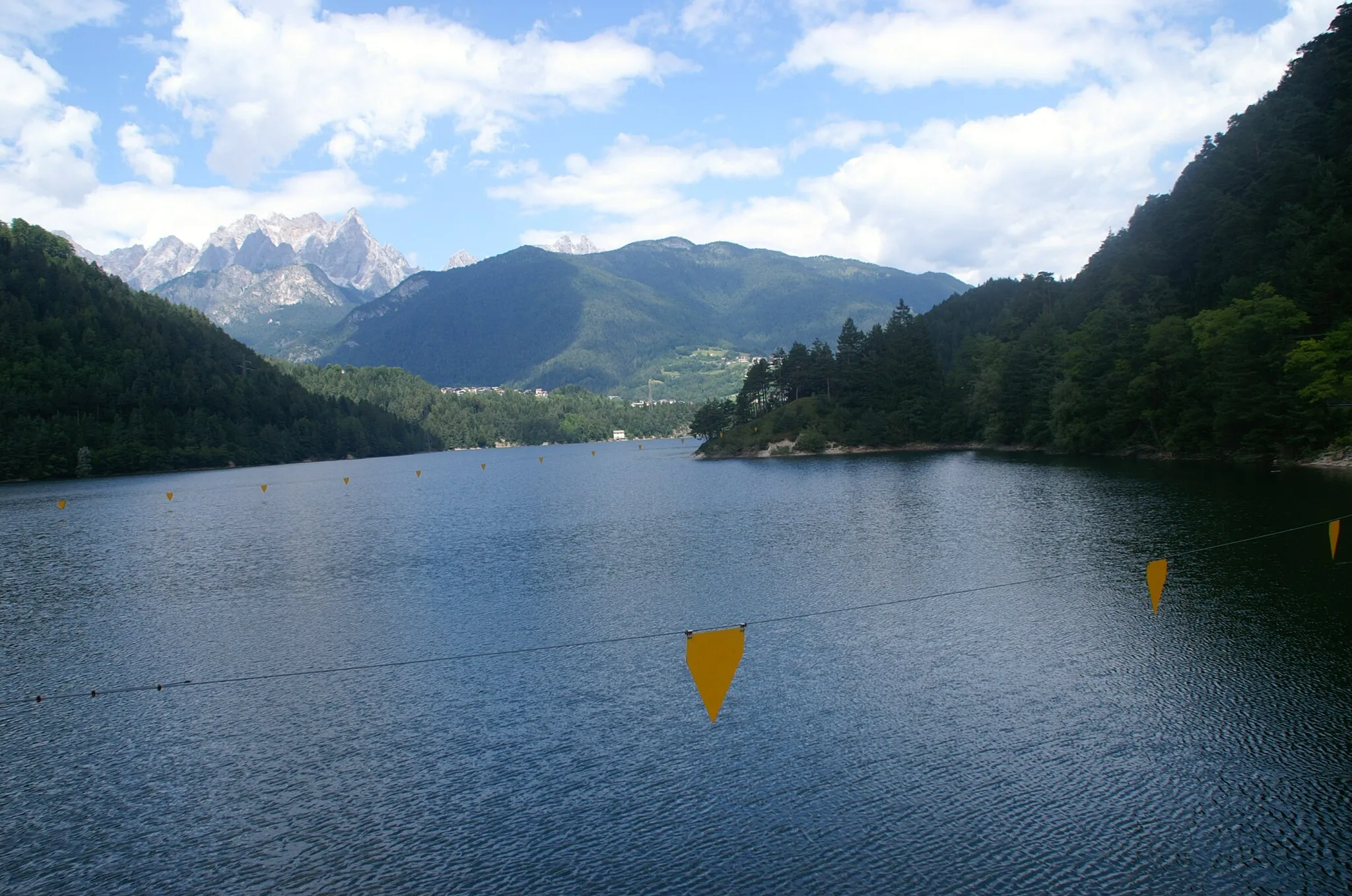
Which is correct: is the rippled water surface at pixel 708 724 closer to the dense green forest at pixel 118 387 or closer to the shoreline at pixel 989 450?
the shoreline at pixel 989 450

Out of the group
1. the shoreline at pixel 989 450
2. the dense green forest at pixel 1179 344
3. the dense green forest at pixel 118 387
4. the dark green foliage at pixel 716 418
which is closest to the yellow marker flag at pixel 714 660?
the dense green forest at pixel 1179 344

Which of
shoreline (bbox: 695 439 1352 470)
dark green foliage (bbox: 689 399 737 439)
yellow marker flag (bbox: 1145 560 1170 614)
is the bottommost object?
yellow marker flag (bbox: 1145 560 1170 614)

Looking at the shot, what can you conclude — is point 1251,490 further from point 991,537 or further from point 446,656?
point 446,656

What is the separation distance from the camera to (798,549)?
41.8m

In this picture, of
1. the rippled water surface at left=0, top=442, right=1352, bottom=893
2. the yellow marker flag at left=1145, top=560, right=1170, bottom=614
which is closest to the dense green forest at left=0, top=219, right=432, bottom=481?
the rippled water surface at left=0, top=442, right=1352, bottom=893

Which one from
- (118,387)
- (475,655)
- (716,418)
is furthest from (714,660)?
(118,387)

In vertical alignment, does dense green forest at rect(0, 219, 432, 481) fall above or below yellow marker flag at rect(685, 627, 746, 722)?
above

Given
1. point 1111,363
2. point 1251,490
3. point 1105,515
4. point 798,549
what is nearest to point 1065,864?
point 798,549

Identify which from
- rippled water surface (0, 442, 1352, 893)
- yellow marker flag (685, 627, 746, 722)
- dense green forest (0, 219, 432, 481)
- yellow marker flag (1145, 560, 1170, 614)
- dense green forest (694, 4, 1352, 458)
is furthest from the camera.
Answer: dense green forest (0, 219, 432, 481)

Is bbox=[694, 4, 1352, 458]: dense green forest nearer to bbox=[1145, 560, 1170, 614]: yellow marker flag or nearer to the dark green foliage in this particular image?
the dark green foliage

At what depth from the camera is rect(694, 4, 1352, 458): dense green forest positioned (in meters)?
66.9

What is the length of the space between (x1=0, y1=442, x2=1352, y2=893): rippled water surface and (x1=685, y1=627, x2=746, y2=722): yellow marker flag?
1625 mm

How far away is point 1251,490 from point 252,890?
59.2m

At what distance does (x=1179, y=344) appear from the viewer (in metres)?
81.1
